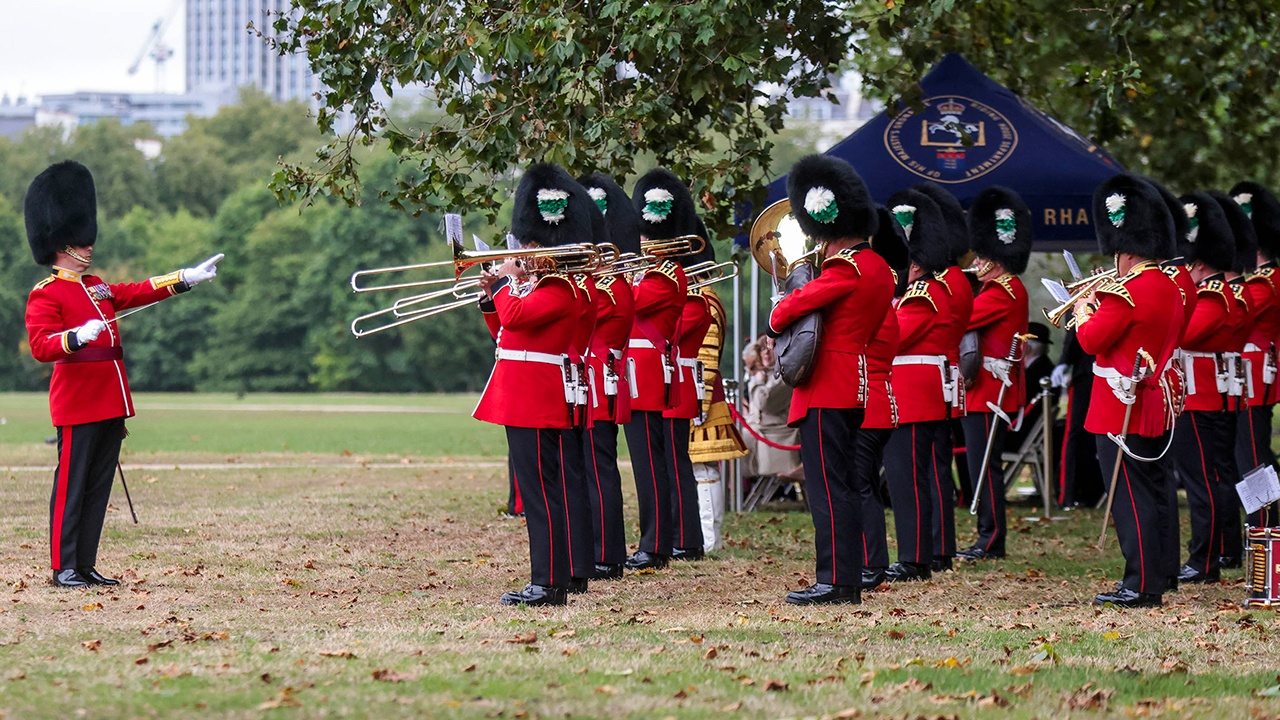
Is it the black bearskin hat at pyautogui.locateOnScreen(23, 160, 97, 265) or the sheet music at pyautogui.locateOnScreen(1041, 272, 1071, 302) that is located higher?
the black bearskin hat at pyautogui.locateOnScreen(23, 160, 97, 265)

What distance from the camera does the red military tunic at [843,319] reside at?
789 cm

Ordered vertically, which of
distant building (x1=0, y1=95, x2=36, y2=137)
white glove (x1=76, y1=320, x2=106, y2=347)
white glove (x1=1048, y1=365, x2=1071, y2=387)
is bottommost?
white glove (x1=1048, y1=365, x2=1071, y2=387)

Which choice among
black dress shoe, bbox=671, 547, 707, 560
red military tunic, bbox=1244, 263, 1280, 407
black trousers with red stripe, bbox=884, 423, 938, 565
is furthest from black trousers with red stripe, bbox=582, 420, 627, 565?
red military tunic, bbox=1244, 263, 1280, 407

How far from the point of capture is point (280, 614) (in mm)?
7555

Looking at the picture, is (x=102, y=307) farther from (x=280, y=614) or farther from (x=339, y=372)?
(x=339, y=372)

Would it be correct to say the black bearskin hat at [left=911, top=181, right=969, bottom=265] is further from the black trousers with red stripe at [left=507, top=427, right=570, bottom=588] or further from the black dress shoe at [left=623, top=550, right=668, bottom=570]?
the black trousers with red stripe at [left=507, top=427, right=570, bottom=588]

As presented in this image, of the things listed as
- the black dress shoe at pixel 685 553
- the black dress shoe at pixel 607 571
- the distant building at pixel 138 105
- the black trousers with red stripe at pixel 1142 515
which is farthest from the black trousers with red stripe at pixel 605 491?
the distant building at pixel 138 105

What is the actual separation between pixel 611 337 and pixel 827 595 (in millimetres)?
1696

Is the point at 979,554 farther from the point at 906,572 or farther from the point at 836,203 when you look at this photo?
the point at 836,203

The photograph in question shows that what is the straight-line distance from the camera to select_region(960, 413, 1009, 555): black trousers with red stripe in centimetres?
1034

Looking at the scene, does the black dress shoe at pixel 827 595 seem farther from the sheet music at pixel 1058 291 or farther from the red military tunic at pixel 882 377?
the sheet music at pixel 1058 291

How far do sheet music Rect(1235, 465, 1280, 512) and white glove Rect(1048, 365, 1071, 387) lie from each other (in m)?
4.47

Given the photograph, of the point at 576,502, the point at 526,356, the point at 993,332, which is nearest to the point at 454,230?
the point at 526,356

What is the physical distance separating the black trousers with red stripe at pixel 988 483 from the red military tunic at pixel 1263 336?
57.2 inches
